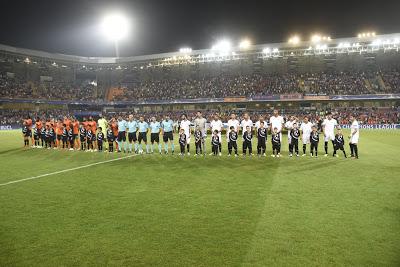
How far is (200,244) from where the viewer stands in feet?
18.2

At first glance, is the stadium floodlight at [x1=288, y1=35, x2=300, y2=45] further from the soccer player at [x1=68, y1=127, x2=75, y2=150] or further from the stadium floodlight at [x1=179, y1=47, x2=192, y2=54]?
the soccer player at [x1=68, y1=127, x2=75, y2=150]

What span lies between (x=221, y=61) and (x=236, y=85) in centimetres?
851

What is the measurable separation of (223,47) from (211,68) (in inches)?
311

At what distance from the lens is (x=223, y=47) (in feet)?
194

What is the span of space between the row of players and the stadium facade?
35.5 m

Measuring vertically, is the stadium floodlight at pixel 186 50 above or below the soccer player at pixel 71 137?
above

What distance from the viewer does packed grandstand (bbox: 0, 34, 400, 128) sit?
51.0 meters

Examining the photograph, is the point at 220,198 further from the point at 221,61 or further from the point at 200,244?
the point at 221,61

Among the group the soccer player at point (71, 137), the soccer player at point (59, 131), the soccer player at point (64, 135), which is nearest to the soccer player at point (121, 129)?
the soccer player at point (71, 137)

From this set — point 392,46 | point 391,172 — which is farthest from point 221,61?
point 391,172

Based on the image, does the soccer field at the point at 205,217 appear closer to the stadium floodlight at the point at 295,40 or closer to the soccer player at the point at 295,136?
the soccer player at the point at 295,136

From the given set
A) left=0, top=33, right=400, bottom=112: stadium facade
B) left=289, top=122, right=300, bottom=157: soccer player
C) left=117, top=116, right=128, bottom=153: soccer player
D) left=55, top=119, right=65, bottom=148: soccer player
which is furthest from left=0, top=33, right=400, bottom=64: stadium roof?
left=117, top=116, right=128, bottom=153: soccer player

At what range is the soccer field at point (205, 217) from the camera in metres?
5.12

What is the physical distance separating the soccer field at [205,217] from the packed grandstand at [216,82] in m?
34.9
